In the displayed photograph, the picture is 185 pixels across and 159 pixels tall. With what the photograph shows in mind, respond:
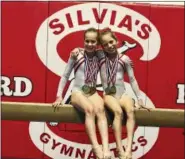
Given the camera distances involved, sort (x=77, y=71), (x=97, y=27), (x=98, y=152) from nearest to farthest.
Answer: (x=98, y=152)
(x=77, y=71)
(x=97, y=27)

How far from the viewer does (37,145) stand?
11.2 ft

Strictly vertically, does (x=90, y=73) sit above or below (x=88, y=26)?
below

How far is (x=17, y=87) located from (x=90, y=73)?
1011mm

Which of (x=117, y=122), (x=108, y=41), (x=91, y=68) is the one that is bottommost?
(x=117, y=122)

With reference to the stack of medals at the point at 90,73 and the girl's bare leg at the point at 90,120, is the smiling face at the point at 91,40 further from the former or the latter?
the girl's bare leg at the point at 90,120

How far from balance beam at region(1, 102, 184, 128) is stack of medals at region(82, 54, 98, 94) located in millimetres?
→ 122

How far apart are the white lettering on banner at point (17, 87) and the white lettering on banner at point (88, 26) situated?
188 mm

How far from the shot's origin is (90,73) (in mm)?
2549

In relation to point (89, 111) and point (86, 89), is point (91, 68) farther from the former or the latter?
point (89, 111)

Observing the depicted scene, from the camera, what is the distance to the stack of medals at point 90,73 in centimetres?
254

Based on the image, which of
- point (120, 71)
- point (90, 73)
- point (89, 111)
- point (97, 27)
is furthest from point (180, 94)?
point (89, 111)

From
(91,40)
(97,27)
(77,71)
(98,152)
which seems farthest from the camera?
(97,27)

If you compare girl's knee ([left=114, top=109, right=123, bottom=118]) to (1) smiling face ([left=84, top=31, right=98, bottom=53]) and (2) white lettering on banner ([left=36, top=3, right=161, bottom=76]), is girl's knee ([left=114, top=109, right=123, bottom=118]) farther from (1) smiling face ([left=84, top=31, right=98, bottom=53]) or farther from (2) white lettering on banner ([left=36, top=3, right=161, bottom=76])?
(2) white lettering on banner ([left=36, top=3, right=161, bottom=76])

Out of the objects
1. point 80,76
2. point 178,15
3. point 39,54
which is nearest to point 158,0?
point 178,15
